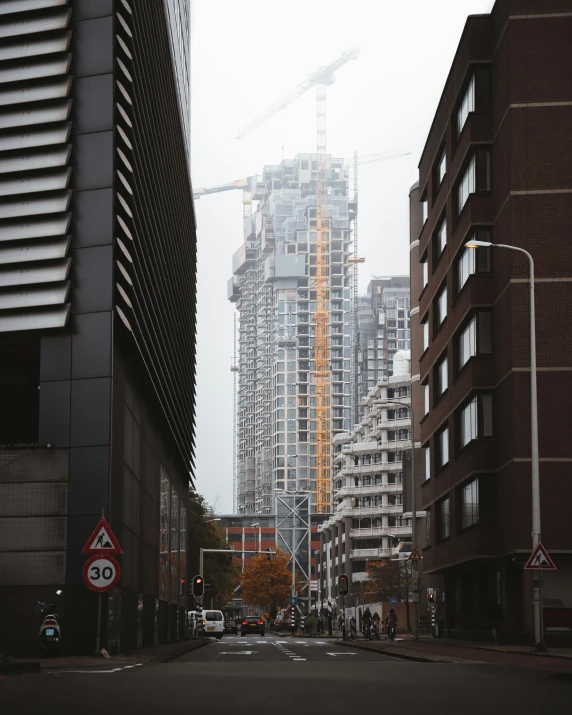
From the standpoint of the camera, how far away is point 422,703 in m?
13.8

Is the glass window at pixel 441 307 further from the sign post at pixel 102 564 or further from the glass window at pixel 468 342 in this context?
the sign post at pixel 102 564

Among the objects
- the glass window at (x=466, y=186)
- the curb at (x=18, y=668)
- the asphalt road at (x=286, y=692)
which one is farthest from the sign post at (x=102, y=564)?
the glass window at (x=466, y=186)

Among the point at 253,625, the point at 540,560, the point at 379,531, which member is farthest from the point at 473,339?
the point at 379,531

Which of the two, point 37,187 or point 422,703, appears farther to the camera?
point 37,187

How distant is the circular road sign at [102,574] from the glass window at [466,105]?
32040 mm

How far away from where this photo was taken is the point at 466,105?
51.2 m

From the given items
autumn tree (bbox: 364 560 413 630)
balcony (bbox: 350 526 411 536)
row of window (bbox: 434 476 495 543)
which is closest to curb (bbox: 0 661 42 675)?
row of window (bbox: 434 476 495 543)

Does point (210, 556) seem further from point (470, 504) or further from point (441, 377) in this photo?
point (470, 504)

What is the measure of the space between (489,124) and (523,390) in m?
11.7

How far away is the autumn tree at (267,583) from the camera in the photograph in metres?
150

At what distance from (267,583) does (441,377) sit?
95849 mm

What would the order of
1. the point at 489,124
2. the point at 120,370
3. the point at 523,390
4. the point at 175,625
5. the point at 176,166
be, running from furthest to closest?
the point at 175,625, the point at 176,166, the point at 489,124, the point at 523,390, the point at 120,370

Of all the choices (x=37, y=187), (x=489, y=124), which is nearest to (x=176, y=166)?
(x=489, y=124)

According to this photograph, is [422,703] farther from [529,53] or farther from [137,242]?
[529,53]
